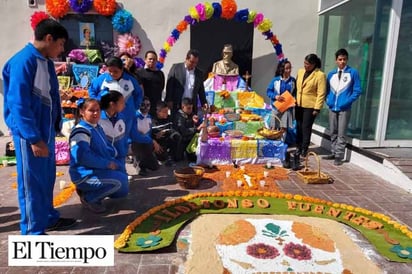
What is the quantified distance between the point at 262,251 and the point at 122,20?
647 centimetres

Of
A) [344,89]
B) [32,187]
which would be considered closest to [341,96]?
[344,89]

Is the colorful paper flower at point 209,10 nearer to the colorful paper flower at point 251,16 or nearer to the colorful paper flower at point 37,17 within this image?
the colorful paper flower at point 251,16

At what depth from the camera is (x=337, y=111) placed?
18.1ft

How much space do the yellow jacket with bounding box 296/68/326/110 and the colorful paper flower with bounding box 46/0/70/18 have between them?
544 centimetres

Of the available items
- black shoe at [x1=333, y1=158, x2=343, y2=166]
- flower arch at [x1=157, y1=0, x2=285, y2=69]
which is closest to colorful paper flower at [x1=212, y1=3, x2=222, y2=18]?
flower arch at [x1=157, y1=0, x2=285, y2=69]

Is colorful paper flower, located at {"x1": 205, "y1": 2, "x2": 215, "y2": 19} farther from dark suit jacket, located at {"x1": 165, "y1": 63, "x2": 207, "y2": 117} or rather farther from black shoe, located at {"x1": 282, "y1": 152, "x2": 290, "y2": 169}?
black shoe, located at {"x1": 282, "y1": 152, "x2": 290, "y2": 169}

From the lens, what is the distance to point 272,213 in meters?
3.43

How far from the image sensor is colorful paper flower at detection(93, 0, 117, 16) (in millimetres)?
7355

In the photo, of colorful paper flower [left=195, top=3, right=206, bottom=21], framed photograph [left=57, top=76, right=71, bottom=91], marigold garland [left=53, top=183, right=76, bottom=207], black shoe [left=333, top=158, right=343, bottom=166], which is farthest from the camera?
colorful paper flower [left=195, top=3, right=206, bottom=21]

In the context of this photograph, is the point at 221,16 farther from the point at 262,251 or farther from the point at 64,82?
the point at 262,251

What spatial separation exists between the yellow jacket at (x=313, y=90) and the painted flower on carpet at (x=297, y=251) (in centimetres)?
314

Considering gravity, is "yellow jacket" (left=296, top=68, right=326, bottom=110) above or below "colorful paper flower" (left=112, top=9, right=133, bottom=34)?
below

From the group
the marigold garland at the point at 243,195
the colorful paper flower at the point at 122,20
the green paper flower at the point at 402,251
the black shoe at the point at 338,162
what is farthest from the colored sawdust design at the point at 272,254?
the colorful paper flower at the point at 122,20

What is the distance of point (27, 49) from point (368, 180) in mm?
4513
